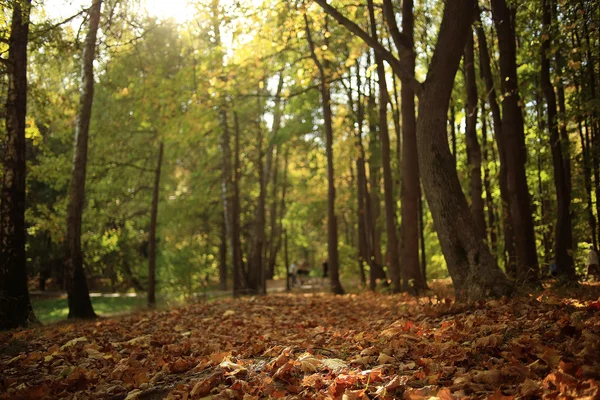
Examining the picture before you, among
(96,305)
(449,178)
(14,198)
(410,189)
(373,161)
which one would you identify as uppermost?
(373,161)

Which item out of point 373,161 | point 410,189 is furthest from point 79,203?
point 373,161

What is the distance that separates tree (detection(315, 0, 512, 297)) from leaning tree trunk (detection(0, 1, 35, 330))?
6.66m

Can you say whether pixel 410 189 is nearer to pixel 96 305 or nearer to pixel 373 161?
pixel 373 161

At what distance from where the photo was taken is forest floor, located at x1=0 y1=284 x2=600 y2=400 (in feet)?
12.0

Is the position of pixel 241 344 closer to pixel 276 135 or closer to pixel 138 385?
pixel 138 385

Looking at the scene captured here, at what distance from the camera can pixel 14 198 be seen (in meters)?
9.38

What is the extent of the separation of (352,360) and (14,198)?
749 centimetres

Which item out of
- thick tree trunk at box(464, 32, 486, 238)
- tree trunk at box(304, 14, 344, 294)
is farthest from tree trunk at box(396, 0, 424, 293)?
tree trunk at box(304, 14, 344, 294)

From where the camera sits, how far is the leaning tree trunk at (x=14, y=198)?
9.16 meters

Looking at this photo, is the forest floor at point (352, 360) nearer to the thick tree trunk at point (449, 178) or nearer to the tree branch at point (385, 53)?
the thick tree trunk at point (449, 178)

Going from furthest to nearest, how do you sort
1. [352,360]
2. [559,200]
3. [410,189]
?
1. [410,189]
2. [559,200]
3. [352,360]

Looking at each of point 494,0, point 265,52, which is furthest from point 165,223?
point 494,0

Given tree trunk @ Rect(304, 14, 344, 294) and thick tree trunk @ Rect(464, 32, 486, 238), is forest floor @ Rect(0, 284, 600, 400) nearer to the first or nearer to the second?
thick tree trunk @ Rect(464, 32, 486, 238)

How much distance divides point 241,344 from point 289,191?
2868 centimetres
